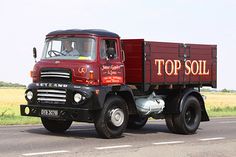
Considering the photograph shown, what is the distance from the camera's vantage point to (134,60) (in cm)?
1494

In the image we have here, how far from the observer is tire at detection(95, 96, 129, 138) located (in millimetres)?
13328

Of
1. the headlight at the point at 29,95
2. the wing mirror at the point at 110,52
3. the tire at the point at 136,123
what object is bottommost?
the tire at the point at 136,123

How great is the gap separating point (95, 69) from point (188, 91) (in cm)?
389

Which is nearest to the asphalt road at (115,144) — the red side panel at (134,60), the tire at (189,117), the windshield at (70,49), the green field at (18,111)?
the tire at (189,117)

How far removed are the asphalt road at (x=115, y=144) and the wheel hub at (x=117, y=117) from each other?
1.34 ft

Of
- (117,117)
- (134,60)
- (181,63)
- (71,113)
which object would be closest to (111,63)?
(134,60)

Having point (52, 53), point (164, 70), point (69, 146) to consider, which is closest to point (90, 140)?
point (69, 146)

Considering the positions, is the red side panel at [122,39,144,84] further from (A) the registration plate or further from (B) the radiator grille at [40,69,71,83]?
(A) the registration plate

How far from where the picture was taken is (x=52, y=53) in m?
14.1

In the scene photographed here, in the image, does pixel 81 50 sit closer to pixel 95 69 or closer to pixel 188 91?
pixel 95 69

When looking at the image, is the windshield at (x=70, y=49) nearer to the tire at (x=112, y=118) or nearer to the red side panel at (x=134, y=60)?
the tire at (x=112, y=118)

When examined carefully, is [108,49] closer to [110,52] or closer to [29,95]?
[110,52]

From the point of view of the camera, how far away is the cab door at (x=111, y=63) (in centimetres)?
1367

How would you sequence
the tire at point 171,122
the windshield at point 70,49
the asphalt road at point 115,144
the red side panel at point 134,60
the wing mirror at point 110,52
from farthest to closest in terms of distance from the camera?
the tire at point 171,122 → the red side panel at point 134,60 → the wing mirror at point 110,52 → the windshield at point 70,49 → the asphalt road at point 115,144
